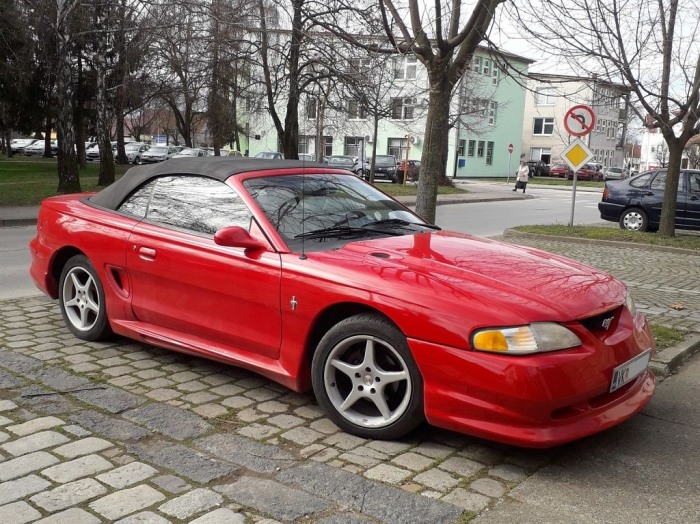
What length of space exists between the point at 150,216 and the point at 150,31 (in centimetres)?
1358

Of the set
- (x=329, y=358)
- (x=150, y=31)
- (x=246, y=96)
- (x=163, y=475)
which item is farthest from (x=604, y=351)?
(x=246, y=96)

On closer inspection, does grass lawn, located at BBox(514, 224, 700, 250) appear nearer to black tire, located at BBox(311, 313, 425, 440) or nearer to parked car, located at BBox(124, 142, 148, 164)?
black tire, located at BBox(311, 313, 425, 440)

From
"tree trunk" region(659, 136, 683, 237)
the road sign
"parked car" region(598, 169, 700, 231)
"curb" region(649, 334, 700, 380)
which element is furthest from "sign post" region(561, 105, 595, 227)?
"curb" region(649, 334, 700, 380)

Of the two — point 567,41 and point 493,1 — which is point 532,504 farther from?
point 567,41

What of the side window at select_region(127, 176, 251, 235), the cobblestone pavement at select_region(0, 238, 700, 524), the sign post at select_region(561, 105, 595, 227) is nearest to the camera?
the cobblestone pavement at select_region(0, 238, 700, 524)

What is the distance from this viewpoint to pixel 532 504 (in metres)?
3.09

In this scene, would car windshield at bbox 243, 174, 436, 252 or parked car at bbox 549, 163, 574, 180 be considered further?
parked car at bbox 549, 163, 574, 180

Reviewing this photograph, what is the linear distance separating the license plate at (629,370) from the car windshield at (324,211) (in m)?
1.66

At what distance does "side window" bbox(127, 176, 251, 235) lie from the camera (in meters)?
4.44

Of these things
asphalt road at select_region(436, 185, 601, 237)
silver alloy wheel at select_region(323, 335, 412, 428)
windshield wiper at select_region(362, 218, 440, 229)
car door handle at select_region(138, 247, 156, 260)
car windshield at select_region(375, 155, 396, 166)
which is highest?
car windshield at select_region(375, 155, 396, 166)

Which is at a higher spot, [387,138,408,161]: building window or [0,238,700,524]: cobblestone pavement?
[387,138,408,161]: building window

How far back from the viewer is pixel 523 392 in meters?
3.20

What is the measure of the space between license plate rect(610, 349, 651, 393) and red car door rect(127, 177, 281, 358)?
1830 mm

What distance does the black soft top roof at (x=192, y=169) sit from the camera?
185 inches
